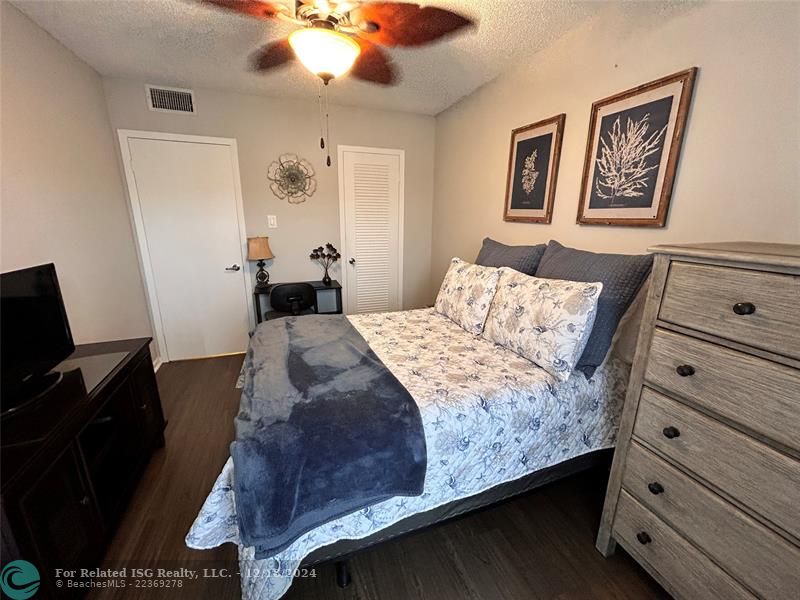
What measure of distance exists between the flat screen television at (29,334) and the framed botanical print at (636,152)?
279 centimetres

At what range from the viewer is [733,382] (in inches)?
37.0

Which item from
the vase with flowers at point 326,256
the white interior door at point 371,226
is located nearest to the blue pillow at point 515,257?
the white interior door at point 371,226

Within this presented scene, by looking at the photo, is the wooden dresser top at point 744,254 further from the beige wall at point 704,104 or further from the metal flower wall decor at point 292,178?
the metal flower wall decor at point 292,178

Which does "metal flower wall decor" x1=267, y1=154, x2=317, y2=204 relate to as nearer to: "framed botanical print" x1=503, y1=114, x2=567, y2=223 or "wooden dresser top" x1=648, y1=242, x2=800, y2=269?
"framed botanical print" x1=503, y1=114, x2=567, y2=223

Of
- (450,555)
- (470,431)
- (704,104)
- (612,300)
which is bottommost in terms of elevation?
(450,555)

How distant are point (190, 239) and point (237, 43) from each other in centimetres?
174

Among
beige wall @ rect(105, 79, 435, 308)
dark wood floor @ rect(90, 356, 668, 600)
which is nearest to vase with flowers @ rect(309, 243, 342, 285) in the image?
beige wall @ rect(105, 79, 435, 308)

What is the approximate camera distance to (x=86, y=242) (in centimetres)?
223

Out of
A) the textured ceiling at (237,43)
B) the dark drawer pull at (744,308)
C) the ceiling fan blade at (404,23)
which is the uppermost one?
the textured ceiling at (237,43)

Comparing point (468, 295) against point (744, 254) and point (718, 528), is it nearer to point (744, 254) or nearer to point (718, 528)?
point (744, 254)

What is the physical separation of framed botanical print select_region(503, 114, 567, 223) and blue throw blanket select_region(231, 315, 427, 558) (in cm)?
172

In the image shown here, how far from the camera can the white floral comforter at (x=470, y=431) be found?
1.10 m

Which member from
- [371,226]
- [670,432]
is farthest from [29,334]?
[371,226]

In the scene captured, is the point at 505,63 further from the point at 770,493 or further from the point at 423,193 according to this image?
the point at 770,493
